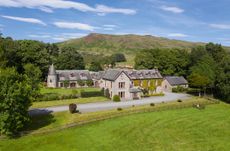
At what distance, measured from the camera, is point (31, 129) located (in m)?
43.7

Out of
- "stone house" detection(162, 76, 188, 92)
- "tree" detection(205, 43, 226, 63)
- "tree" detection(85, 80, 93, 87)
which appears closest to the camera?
"stone house" detection(162, 76, 188, 92)

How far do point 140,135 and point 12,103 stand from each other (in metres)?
20.7

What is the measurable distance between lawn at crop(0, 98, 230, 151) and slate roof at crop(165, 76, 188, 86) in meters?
28.8

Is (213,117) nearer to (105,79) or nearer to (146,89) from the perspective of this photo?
(146,89)

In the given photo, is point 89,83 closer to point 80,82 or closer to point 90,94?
point 80,82

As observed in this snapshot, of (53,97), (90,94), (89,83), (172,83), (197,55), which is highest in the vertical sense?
(197,55)

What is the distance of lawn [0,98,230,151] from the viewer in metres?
36.8

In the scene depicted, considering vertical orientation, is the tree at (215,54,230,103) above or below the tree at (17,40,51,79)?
below

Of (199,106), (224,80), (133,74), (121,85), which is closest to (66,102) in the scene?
(121,85)

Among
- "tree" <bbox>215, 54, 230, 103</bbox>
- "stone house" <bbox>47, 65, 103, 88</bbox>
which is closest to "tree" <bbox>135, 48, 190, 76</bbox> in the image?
"tree" <bbox>215, 54, 230, 103</bbox>

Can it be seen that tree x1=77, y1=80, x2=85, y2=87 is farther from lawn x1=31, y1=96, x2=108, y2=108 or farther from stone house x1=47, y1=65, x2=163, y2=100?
lawn x1=31, y1=96, x2=108, y2=108

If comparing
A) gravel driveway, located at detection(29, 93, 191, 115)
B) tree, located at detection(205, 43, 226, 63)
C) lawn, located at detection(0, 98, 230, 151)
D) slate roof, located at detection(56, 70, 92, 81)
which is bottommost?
lawn, located at detection(0, 98, 230, 151)

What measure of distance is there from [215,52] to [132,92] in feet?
146

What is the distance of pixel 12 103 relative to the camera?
130ft
